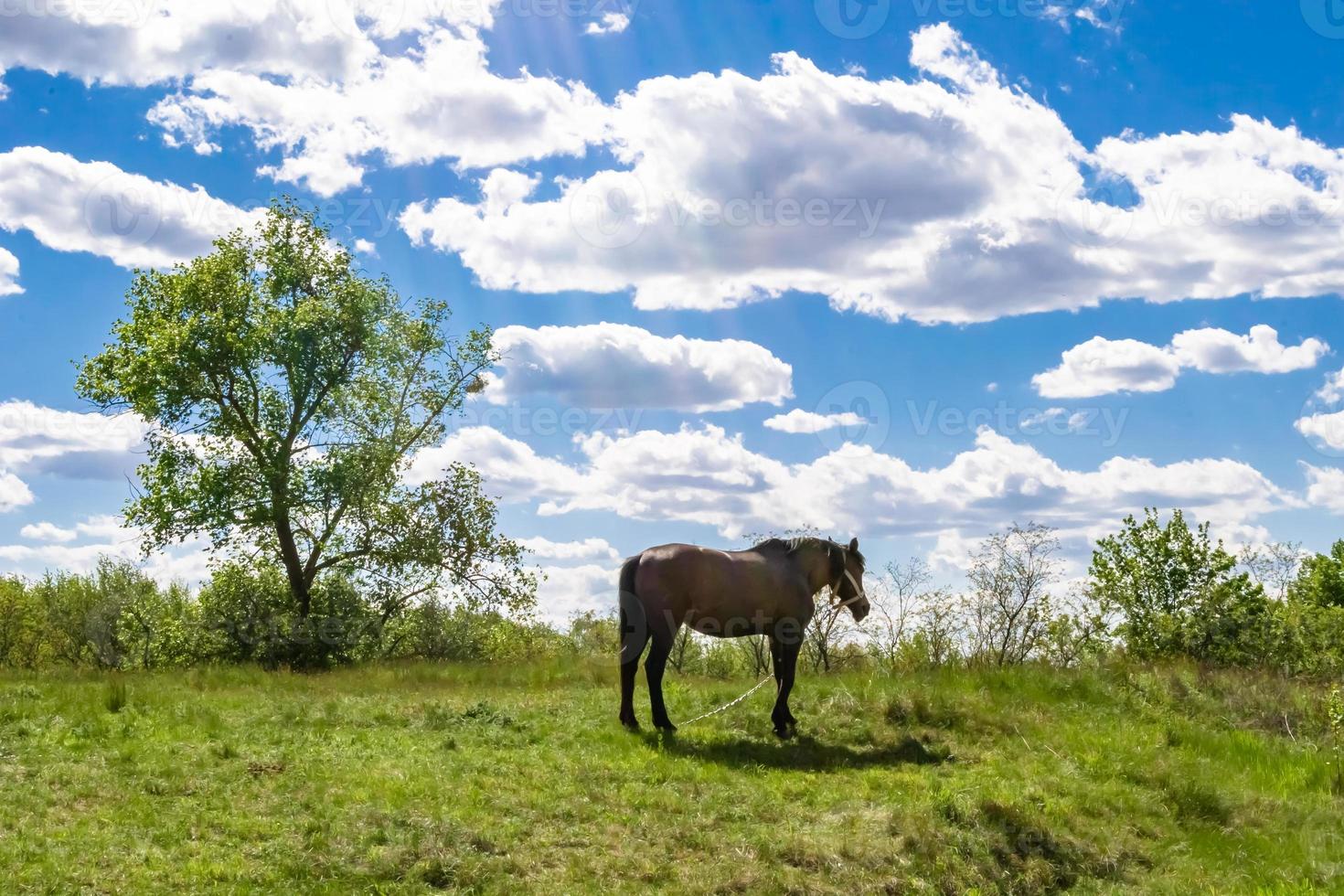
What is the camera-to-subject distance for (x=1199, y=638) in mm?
26531

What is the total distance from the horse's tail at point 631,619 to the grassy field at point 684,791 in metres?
1.03

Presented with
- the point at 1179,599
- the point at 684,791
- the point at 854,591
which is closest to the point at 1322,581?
the point at 1179,599

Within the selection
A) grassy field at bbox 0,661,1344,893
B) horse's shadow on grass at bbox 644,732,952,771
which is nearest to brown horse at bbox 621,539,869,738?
horse's shadow on grass at bbox 644,732,952,771

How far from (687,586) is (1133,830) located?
624 cm

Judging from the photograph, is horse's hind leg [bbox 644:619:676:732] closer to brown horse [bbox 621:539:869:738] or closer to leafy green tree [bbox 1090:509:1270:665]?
brown horse [bbox 621:539:869:738]

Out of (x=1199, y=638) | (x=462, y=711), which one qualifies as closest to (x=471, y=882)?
(x=462, y=711)

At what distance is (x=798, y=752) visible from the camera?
13523 millimetres

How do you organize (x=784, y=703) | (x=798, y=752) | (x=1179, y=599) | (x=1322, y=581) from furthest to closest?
(x=1322, y=581)
(x=1179, y=599)
(x=784, y=703)
(x=798, y=752)

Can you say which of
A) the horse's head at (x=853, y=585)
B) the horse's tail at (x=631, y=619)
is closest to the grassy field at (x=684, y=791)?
the horse's tail at (x=631, y=619)

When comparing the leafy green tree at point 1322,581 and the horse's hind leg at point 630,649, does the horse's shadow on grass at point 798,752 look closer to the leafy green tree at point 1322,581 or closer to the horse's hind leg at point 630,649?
the horse's hind leg at point 630,649

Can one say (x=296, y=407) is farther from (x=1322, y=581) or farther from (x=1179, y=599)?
(x=1322, y=581)

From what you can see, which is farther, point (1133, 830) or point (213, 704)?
point (213, 704)

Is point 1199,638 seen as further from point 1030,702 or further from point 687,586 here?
point 687,586

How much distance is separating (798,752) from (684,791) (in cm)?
245
